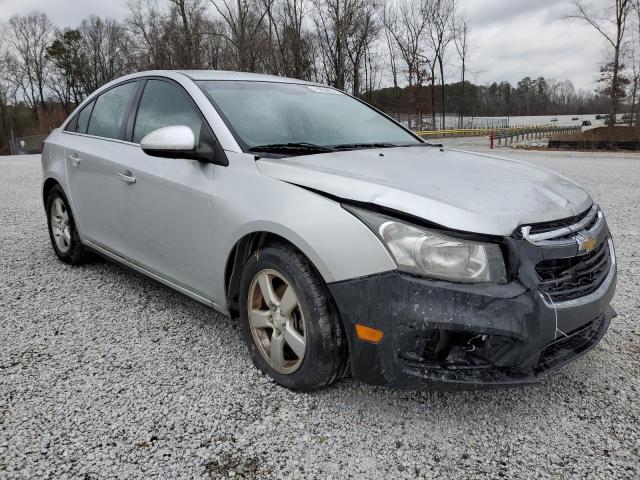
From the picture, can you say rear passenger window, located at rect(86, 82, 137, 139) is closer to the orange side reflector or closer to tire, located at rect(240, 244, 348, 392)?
tire, located at rect(240, 244, 348, 392)

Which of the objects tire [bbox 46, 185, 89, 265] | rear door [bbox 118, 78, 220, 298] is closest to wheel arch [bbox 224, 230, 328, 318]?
rear door [bbox 118, 78, 220, 298]

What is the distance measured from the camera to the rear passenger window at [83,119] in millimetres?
4105

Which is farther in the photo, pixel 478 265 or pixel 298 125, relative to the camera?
pixel 298 125

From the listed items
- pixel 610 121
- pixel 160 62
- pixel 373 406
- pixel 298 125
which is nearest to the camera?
pixel 373 406

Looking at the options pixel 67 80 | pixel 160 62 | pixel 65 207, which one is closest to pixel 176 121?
pixel 65 207

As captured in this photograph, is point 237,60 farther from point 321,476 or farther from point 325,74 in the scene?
point 321,476

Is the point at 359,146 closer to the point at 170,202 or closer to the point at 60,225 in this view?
the point at 170,202

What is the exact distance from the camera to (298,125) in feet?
9.88

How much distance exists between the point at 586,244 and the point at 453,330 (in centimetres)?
76

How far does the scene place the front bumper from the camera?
1882mm

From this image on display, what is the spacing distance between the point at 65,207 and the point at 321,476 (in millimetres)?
3388

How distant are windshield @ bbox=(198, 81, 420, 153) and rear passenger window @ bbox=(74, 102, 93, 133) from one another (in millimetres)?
1566

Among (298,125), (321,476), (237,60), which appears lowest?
(321,476)

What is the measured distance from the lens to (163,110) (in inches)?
127
